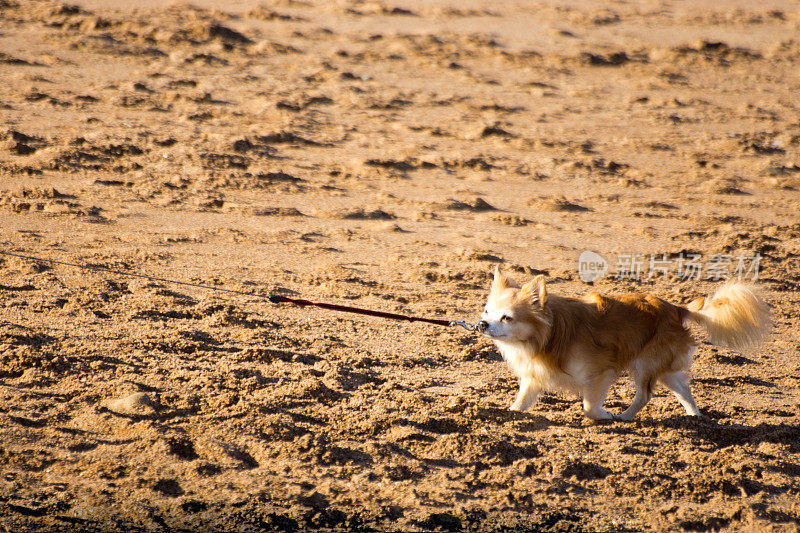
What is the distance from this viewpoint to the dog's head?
526 centimetres

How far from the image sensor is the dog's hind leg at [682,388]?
563cm

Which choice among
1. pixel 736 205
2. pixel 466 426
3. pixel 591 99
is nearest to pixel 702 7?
pixel 591 99

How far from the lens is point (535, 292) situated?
533 centimetres

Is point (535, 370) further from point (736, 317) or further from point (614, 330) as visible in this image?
point (736, 317)

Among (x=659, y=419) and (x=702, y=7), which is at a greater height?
(x=702, y=7)

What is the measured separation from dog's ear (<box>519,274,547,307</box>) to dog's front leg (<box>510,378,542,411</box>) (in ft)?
1.82

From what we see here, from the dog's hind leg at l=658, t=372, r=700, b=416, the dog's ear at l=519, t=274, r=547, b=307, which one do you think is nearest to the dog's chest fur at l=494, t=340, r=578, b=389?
the dog's ear at l=519, t=274, r=547, b=307

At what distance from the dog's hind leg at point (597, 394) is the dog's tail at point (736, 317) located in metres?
0.76

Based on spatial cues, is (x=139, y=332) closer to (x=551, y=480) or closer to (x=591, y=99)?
(x=551, y=480)

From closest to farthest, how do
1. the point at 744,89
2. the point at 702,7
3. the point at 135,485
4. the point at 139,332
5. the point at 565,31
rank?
the point at 135,485 < the point at 139,332 < the point at 744,89 < the point at 565,31 < the point at 702,7

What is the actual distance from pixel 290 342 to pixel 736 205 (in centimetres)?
648

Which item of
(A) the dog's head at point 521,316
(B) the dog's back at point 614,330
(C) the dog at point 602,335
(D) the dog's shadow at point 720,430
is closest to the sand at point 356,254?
(D) the dog's shadow at point 720,430

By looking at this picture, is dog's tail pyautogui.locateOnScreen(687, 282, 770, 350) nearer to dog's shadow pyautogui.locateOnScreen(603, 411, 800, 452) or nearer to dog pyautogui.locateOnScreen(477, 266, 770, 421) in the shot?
dog pyautogui.locateOnScreen(477, 266, 770, 421)

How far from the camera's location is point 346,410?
5.53 metres
